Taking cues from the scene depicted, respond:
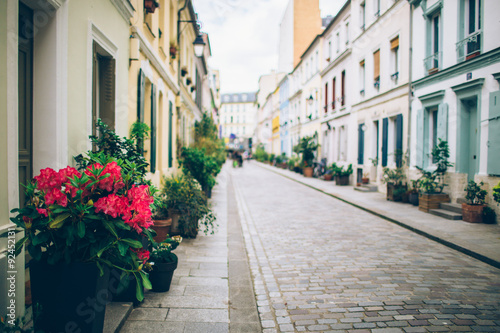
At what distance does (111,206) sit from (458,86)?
10549mm

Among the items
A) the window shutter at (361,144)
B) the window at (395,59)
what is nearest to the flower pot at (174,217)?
the window at (395,59)

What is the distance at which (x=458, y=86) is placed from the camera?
1028 cm

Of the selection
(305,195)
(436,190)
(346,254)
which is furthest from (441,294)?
(305,195)

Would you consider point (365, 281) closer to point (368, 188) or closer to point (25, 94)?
point (25, 94)

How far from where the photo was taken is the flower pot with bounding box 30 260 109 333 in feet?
8.89

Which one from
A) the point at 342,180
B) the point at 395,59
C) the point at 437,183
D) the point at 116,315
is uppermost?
the point at 395,59

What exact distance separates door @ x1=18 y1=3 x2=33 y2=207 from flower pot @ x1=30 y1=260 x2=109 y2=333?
1457 millimetres

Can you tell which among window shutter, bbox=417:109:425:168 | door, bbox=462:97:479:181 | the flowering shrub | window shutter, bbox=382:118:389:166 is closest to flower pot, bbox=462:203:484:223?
door, bbox=462:97:479:181

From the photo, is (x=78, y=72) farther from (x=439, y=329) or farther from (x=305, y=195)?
(x=305, y=195)

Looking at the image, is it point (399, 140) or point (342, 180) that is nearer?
point (399, 140)

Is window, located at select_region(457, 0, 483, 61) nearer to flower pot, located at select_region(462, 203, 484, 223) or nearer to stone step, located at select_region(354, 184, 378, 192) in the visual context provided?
flower pot, located at select_region(462, 203, 484, 223)

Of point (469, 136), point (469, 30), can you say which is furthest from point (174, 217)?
point (469, 30)

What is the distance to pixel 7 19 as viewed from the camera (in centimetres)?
303

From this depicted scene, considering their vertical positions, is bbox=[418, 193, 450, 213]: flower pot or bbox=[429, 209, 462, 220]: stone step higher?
bbox=[418, 193, 450, 213]: flower pot
